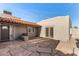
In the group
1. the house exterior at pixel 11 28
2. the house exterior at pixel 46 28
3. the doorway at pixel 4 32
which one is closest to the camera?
the house exterior at pixel 11 28

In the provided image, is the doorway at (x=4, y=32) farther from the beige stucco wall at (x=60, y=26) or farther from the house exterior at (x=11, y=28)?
the beige stucco wall at (x=60, y=26)

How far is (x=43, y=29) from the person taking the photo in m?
10.9

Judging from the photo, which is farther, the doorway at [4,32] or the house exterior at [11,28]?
the doorway at [4,32]

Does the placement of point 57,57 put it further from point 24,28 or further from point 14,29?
point 24,28

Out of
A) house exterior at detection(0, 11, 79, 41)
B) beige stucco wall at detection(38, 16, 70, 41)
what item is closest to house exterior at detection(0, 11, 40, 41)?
house exterior at detection(0, 11, 79, 41)

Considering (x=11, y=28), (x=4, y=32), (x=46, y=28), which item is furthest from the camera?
(x=46, y=28)

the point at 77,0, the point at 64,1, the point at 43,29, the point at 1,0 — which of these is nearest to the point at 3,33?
the point at 1,0

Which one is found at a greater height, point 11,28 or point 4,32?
point 11,28

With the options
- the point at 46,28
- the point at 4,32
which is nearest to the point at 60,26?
the point at 46,28

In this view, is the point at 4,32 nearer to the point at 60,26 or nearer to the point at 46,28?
the point at 46,28

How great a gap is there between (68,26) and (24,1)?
4646 mm

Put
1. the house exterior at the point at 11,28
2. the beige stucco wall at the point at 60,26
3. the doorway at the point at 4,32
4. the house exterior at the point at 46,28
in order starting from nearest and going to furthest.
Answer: the house exterior at the point at 11,28 < the doorway at the point at 4,32 < the house exterior at the point at 46,28 < the beige stucco wall at the point at 60,26

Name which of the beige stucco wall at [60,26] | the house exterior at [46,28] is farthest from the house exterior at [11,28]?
the beige stucco wall at [60,26]

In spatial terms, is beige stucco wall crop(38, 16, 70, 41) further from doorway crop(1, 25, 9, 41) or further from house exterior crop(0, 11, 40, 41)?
doorway crop(1, 25, 9, 41)
